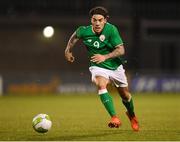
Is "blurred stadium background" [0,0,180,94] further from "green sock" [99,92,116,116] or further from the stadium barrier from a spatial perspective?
"green sock" [99,92,116,116]

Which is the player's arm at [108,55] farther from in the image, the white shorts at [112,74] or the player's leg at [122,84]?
the player's leg at [122,84]

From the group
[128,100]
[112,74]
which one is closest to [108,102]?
[112,74]

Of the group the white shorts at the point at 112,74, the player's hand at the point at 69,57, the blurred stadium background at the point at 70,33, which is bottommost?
the blurred stadium background at the point at 70,33

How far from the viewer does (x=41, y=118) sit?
34.7ft

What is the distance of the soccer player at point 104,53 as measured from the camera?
35.4 ft

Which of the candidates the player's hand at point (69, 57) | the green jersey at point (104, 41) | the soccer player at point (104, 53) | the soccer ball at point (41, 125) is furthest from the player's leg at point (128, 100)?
the soccer ball at point (41, 125)

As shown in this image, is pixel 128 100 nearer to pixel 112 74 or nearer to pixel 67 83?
pixel 112 74

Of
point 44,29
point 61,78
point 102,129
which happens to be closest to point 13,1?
point 44,29

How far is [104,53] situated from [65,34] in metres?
26.6

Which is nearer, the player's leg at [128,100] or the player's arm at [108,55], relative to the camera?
the player's arm at [108,55]

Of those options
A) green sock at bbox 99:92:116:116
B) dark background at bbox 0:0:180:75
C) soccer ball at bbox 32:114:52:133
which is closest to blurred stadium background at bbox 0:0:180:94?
dark background at bbox 0:0:180:75

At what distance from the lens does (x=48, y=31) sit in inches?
1523

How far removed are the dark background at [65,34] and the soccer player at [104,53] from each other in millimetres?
24880

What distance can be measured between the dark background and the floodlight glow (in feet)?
1.02
